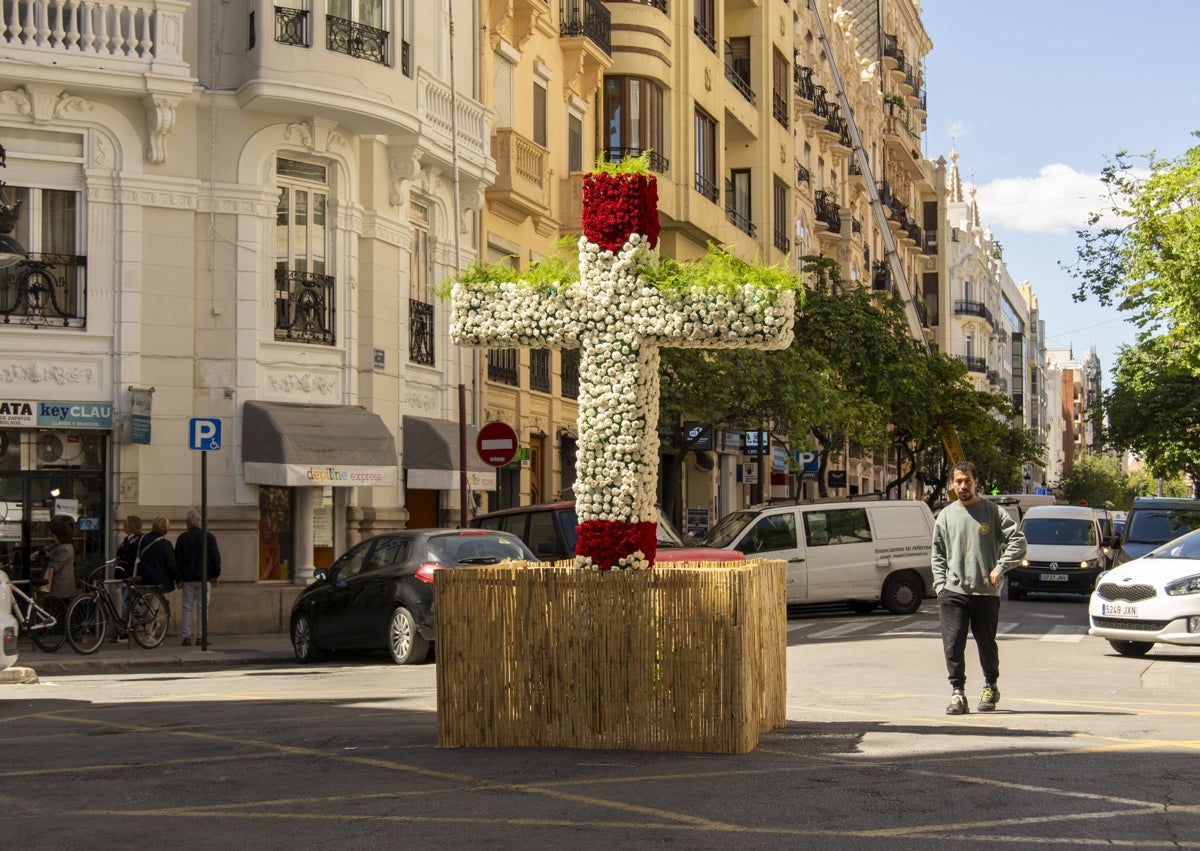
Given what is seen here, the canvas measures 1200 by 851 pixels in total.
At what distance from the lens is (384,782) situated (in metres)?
8.95

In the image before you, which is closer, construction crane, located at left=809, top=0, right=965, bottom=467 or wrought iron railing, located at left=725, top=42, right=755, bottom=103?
wrought iron railing, located at left=725, top=42, right=755, bottom=103

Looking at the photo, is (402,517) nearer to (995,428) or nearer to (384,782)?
(384,782)

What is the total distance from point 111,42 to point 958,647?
51.3 feet

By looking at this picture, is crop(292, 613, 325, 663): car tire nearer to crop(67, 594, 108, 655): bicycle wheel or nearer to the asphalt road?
crop(67, 594, 108, 655): bicycle wheel

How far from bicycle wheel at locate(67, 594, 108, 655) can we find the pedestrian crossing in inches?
331

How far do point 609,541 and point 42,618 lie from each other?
435 inches

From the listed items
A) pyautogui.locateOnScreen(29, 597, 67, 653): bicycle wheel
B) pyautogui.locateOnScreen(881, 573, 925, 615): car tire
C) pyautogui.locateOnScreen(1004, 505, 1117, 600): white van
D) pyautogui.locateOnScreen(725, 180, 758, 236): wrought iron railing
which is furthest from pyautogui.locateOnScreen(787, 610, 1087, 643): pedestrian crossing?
pyautogui.locateOnScreen(725, 180, 758, 236): wrought iron railing

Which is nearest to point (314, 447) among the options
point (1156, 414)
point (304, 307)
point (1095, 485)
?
point (304, 307)

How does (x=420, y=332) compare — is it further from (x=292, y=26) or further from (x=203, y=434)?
(x=203, y=434)

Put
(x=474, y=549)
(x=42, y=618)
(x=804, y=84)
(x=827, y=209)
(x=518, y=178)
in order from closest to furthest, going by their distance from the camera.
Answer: (x=474, y=549)
(x=42, y=618)
(x=518, y=178)
(x=804, y=84)
(x=827, y=209)

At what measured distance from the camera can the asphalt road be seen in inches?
295

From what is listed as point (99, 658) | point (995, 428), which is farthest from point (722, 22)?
point (99, 658)

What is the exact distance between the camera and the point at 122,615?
67.7ft

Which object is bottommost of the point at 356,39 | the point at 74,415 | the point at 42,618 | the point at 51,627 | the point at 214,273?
the point at 51,627
